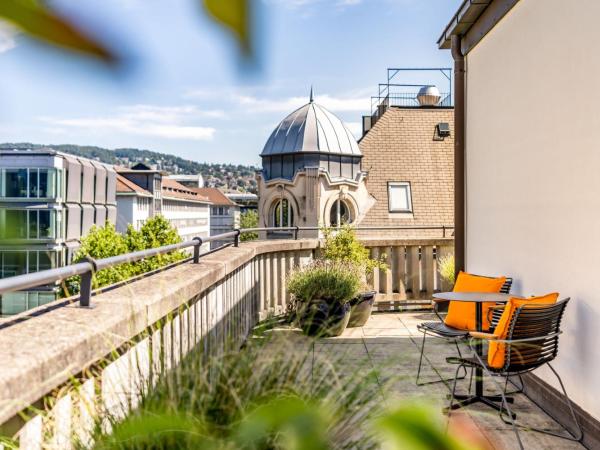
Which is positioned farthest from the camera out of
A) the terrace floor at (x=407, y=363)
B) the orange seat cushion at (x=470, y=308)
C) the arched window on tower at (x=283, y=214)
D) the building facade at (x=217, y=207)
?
the arched window on tower at (x=283, y=214)

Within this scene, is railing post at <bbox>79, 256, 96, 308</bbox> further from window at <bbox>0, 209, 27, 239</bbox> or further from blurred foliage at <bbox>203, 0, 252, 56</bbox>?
blurred foliage at <bbox>203, 0, 252, 56</bbox>

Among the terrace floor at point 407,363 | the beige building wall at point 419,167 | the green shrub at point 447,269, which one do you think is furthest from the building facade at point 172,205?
the beige building wall at point 419,167

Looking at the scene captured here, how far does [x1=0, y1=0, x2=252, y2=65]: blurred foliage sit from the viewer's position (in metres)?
0.23

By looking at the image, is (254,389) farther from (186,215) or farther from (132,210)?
(132,210)

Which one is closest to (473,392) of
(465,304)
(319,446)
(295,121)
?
(465,304)

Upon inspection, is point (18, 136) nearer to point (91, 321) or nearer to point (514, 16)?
point (91, 321)

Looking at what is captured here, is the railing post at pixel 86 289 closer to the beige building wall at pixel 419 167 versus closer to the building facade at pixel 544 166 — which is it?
the building facade at pixel 544 166

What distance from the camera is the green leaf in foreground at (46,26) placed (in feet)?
0.75

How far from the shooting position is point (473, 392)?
4664 mm

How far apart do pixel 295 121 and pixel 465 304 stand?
81.9 ft

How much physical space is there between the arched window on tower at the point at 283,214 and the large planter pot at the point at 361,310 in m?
20.0

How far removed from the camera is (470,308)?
4828 millimetres

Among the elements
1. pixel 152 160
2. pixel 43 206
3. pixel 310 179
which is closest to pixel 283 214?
pixel 310 179

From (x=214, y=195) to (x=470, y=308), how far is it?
161 inches
